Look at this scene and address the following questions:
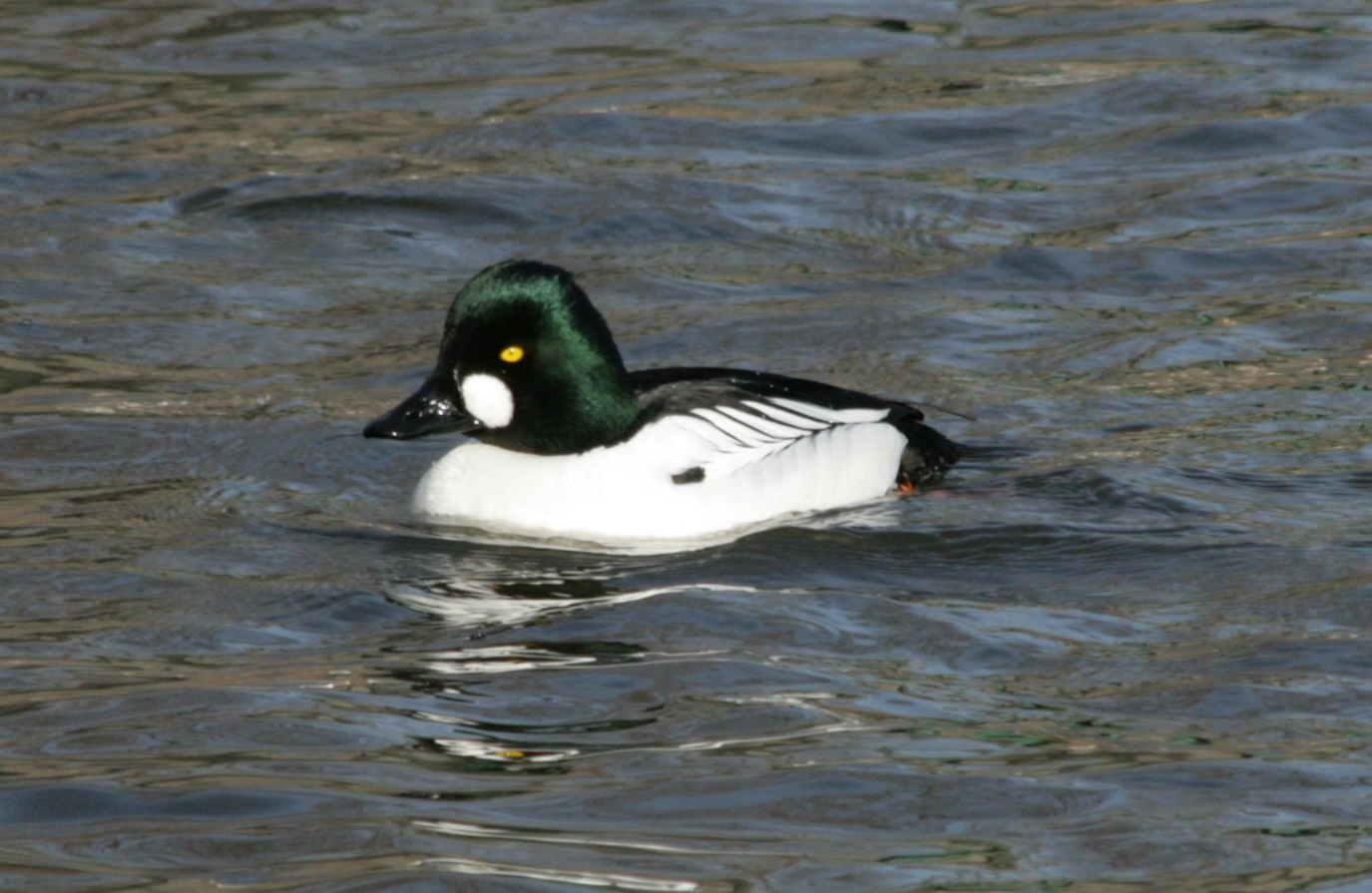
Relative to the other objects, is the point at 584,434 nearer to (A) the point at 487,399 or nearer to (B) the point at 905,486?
(A) the point at 487,399

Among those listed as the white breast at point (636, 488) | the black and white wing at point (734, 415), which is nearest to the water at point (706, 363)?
the white breast at point (636, 488)

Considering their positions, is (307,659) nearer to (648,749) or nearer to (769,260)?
(648,749)

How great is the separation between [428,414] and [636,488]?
71 centimetres

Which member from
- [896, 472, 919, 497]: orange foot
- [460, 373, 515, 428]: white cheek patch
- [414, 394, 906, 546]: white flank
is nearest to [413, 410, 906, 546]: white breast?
[414, 394, 906, 546]: white flank

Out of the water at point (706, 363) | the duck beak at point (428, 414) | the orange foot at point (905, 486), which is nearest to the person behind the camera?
the water at point (706, 363)

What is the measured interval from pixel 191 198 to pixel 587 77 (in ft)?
9.64

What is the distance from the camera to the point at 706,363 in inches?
369

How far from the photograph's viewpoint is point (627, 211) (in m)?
11.3

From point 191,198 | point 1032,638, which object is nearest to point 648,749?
point 1032,638

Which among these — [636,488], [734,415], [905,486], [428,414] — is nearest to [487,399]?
[428,414]

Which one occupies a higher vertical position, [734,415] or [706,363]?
[734,415]

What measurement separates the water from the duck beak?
361 mm

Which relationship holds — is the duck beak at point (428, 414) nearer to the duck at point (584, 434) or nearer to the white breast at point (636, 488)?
the duck at point (584, 434)

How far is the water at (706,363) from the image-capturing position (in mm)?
4863
